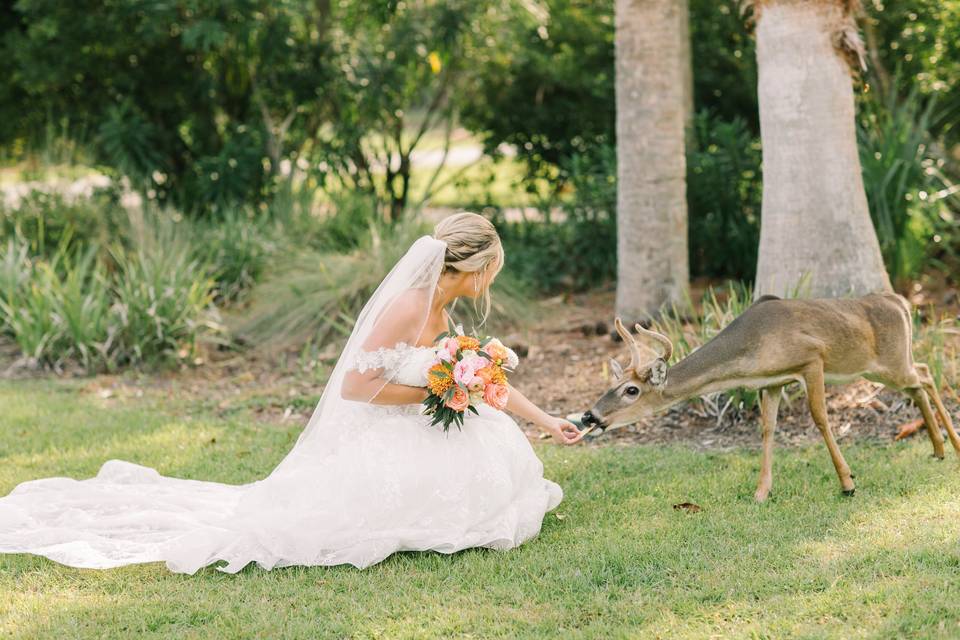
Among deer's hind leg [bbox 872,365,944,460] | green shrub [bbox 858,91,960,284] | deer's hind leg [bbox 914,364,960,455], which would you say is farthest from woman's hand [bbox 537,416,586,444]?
green shrub [bbox 858,91,960,284]

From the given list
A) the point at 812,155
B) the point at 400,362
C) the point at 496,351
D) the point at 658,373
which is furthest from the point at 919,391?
the point at 400,362

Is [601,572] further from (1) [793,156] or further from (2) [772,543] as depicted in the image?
(1) [793,156]

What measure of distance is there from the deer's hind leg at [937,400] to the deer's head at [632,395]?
5.05 feet

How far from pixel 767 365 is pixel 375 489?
1.95 meters

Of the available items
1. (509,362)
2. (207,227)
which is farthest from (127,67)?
(509,362)

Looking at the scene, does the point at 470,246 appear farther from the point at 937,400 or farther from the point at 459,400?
the point at 937,400

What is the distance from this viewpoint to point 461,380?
502 centimetres

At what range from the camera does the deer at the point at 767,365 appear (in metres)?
5.32

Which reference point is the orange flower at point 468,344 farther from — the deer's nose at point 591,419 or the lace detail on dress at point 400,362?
the deer's nose at point 591,419

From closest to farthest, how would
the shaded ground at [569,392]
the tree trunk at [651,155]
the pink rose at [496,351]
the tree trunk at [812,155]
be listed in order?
the pink rose at [496,351] < the shaded ground at [569,392] < the tree trunk at [812,155] < the tree trunk at [651,155]

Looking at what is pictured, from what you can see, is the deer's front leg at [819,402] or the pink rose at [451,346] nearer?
the pink rose at [451,346]

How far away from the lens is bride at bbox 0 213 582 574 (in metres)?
4.99

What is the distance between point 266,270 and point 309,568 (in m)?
5.89

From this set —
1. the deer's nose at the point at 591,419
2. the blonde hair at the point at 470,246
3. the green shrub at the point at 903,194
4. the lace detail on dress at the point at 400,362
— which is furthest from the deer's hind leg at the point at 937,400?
the green shrub at the point at 903,194
